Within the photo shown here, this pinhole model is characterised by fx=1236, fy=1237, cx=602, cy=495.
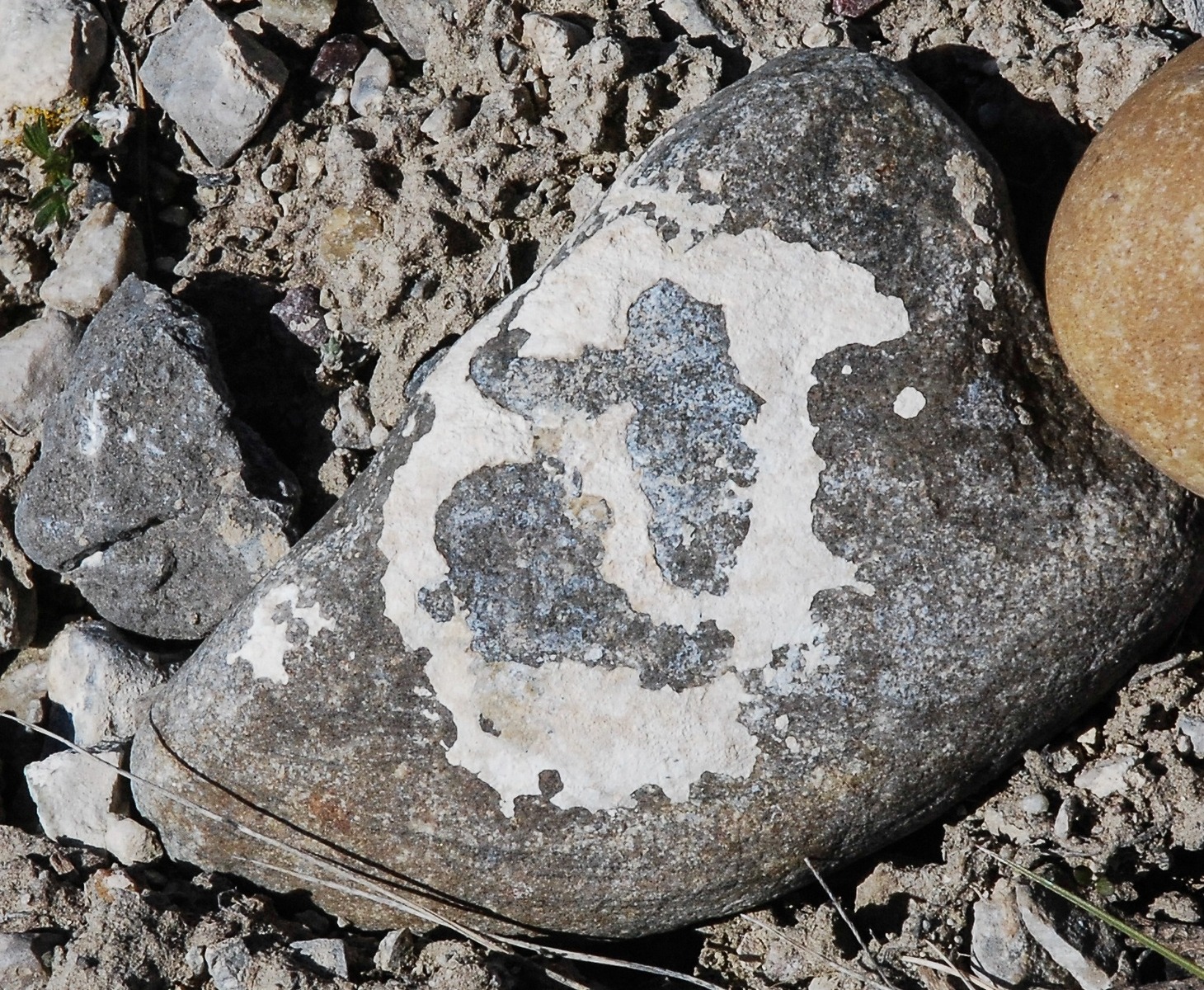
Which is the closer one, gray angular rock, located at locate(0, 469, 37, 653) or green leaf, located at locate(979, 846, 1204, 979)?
green leaf, located at locate(979, 846, 1204, 979)

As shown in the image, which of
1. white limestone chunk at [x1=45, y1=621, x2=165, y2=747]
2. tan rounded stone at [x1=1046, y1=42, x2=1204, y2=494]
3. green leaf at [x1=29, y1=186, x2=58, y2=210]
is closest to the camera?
tan rounded stone at [x1=1046, y1=42, x2=1204, y2=494]

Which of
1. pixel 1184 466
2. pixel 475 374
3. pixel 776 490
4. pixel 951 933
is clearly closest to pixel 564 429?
pixel 475 374

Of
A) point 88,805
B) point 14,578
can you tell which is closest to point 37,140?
point 14,578

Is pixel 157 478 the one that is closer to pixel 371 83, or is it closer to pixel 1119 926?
pixel 371 83

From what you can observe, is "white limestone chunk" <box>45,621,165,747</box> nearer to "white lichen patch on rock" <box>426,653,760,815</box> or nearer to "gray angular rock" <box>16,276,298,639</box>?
"gray angular rock" <box>16,276,298,639</box>

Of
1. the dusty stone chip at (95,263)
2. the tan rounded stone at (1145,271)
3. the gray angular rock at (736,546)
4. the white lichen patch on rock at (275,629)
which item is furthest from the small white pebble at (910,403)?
the dusty stone chip at (95,263)

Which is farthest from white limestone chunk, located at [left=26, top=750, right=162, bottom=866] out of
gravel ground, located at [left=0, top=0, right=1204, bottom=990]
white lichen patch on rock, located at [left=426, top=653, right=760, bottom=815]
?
white lichen patch on rock, located at [left=426, top=653, right=760, bottom=815]

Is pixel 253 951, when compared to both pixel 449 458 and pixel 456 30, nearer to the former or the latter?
pixel 449 458
